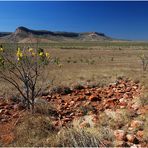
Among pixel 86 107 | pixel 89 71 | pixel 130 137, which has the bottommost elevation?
pixel 89 71

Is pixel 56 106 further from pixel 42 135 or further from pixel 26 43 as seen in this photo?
pixel 42 135

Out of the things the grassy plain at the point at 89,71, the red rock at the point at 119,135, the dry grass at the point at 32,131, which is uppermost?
the red rock at the point at 119,135

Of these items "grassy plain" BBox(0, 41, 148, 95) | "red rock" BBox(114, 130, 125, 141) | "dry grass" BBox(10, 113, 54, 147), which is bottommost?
"grassy plain" BBox(0, 41, 148, 95)

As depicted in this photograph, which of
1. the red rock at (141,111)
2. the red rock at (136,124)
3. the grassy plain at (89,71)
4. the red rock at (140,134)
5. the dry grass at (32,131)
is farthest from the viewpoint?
the grassy plain at (89,71)

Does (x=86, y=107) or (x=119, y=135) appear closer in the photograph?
(x=119, y=135)

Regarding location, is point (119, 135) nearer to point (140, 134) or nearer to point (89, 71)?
point (140, 134)

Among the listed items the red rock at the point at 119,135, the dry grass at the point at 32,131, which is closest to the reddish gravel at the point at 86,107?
the red rock at the point at 119,135

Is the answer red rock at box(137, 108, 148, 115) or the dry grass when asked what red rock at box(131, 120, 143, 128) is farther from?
the dry grass

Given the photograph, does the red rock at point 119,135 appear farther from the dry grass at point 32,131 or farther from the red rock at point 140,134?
the dry grass at point 32,131

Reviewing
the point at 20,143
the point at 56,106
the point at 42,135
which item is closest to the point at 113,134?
the point at 42,135

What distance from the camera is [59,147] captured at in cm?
511

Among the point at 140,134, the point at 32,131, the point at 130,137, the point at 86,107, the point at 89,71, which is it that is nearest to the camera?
the point at 130,137

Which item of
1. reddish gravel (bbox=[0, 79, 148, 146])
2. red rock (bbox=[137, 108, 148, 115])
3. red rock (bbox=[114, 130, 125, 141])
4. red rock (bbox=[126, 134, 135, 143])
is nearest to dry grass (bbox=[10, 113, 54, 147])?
reddish gravel (bbox=[0, 79, 148, 146])

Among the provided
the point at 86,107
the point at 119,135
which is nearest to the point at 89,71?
the point at 86,107
